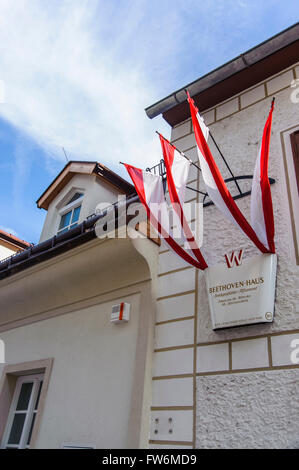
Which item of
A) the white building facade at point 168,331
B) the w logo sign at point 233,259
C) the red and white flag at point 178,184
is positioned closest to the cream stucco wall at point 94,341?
the white building facade at point 168,331

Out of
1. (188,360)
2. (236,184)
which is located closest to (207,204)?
(236,184)

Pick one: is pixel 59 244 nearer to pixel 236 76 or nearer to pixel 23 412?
pixel 23 412

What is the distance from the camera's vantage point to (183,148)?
5.89 metres

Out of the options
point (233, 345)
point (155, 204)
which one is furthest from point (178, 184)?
point (233, 345)

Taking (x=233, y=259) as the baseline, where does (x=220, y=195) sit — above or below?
above

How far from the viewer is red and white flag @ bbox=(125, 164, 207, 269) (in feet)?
14.3

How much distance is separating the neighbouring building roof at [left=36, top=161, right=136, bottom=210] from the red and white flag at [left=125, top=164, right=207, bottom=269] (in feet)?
10.6

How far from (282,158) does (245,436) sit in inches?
113

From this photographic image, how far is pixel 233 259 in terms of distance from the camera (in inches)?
167

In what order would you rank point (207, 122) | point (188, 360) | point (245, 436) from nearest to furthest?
point (245, 436) < point (188, 360) < point (207, 122)

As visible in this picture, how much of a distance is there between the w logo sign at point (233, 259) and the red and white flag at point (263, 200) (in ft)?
1.11

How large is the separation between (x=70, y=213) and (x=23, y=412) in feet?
11.9

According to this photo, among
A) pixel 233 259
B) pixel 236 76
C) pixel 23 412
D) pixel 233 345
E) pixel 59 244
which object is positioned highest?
pixel 236 76
